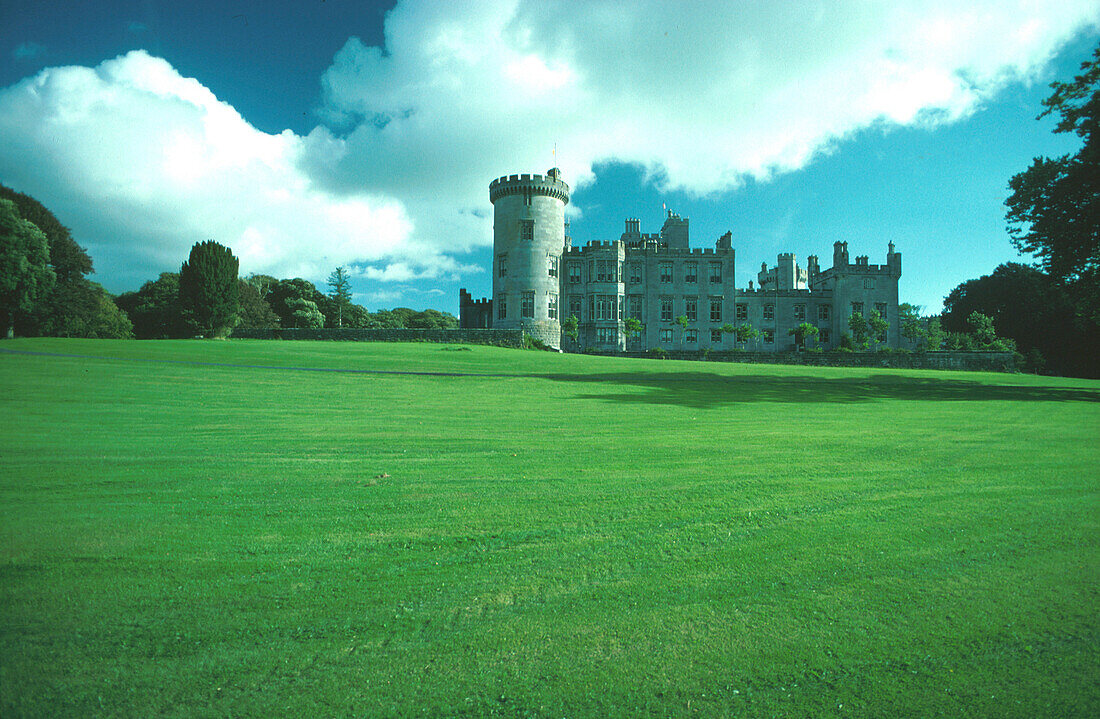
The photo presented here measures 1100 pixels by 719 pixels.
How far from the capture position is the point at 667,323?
63.9 meters

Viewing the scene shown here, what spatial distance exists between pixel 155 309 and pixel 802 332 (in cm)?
7917

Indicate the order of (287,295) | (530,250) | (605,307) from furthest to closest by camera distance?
(287,295), (605,307), (530,250)

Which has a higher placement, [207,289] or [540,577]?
[207,289]

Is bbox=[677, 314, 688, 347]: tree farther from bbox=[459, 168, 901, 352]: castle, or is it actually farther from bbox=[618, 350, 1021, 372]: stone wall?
bbox=[618, 350, 1021, 372]: stone wall

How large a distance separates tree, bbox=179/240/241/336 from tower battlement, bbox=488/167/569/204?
2943 cm

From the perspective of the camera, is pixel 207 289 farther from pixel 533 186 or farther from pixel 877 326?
pixel 877 326

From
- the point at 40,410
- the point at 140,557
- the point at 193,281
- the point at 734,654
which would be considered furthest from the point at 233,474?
the point at 193,281

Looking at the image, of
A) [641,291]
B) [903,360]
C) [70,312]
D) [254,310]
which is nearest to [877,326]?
[903,360]

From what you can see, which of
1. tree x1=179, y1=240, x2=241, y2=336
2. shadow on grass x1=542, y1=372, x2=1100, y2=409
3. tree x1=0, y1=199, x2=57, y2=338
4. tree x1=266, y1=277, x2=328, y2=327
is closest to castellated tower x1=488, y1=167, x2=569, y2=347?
tree x1=179, y1=240, x2=241, y2=336

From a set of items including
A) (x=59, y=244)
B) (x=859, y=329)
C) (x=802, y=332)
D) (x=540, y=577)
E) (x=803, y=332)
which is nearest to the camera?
(x=540, y=577)

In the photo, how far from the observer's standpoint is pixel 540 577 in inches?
142

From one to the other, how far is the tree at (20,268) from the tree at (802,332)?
6714 centimetres

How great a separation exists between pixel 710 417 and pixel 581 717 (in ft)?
34.5

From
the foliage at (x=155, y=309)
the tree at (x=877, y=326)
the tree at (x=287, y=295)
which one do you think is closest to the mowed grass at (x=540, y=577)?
the foliage at (x=155, y=309)
